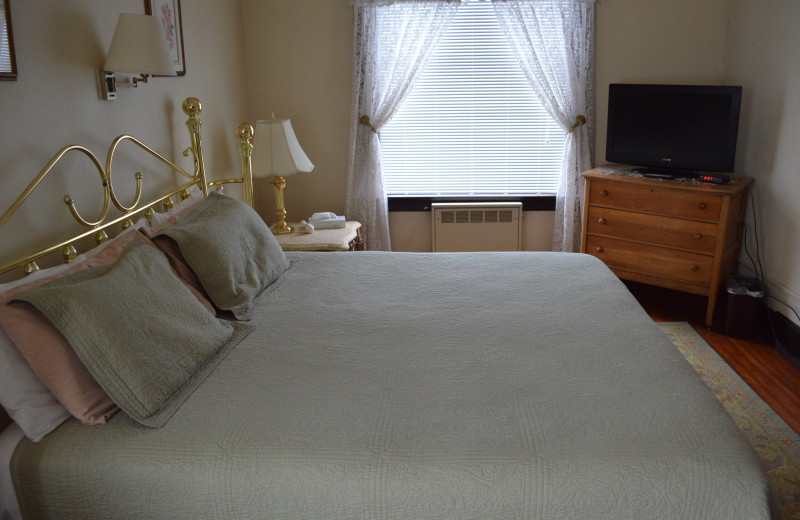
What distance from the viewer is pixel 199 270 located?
95.5 inches

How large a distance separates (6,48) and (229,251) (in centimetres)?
96

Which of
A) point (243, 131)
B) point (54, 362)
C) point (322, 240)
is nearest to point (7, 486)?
point (54, 362)

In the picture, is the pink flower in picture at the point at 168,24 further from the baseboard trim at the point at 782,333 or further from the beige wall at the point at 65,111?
the baseboard trim at the point at 782,333

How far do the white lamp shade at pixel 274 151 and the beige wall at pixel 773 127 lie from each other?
2.67 meters

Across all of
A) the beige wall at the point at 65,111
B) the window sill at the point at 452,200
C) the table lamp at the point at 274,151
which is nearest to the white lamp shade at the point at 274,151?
the table lamp at the point at 274,151

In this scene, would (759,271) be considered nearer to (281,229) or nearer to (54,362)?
(281,229)

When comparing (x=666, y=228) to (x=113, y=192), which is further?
(x=666, y=228)

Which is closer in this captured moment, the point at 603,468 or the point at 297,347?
the point at 603,468

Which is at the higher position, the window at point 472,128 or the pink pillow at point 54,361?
the window at point 472,128

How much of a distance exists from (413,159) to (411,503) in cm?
346

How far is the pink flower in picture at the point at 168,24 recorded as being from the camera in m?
3.27

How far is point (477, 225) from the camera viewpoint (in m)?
4.71

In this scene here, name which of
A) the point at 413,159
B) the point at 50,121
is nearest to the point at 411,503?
the point at 50,121

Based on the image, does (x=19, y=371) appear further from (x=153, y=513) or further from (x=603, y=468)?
(x=603, y=468)
